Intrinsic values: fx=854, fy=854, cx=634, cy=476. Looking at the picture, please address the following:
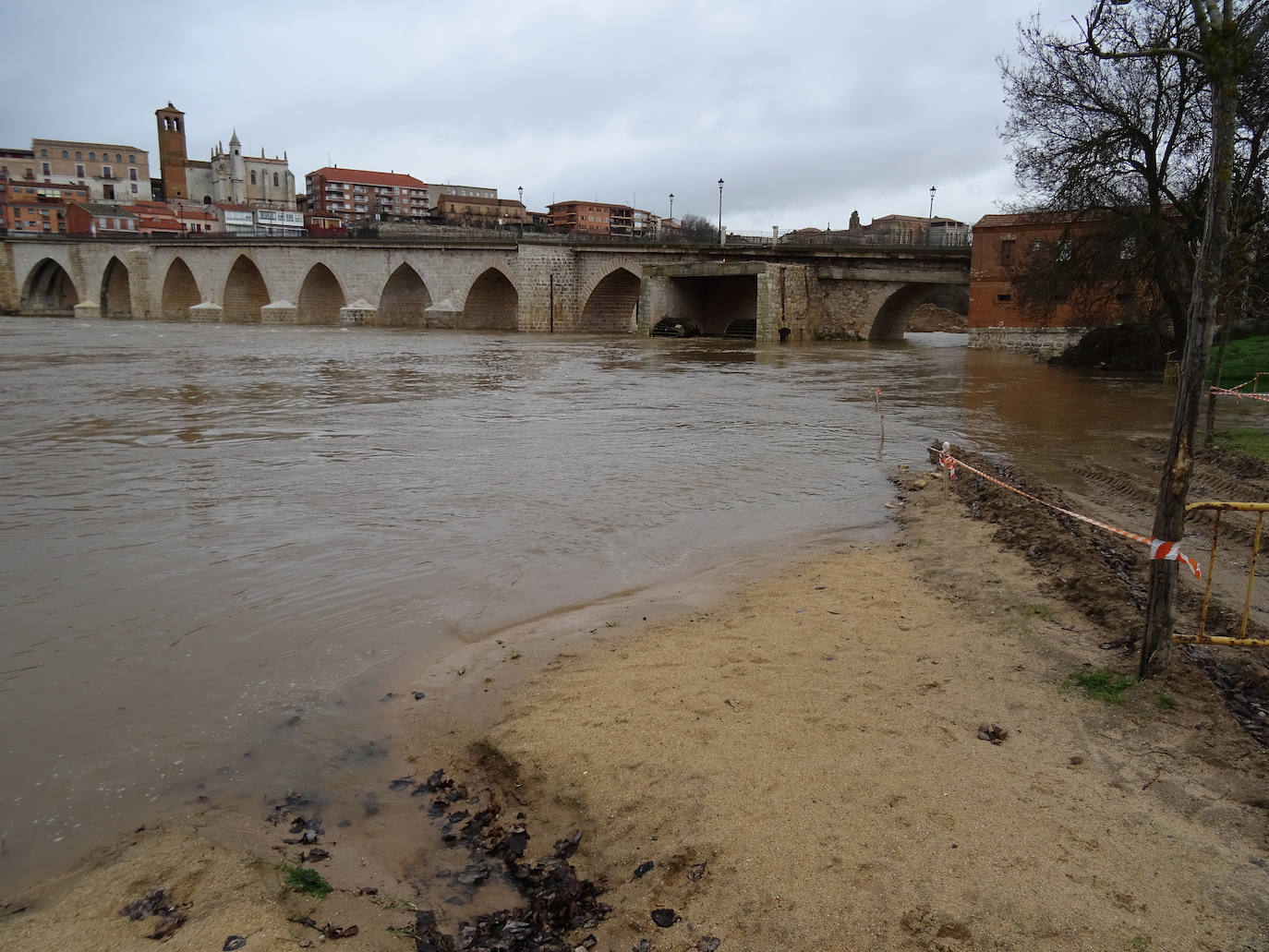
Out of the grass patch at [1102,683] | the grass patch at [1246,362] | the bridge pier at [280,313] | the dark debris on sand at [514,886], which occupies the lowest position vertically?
the dark debris on sand at [514,886]

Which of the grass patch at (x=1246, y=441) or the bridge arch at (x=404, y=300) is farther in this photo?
the bridge arch at (x=404, y=300)

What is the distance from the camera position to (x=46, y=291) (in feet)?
225

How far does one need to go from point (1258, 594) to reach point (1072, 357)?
25200 mm

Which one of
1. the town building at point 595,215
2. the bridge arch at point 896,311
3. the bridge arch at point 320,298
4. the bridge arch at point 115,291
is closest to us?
the bridge arch at point 896,311

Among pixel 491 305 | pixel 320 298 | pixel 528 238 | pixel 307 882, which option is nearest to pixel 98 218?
pixel 320 298

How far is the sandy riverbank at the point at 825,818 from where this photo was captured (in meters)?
3.06

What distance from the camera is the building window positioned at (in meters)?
34.8

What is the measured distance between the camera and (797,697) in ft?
15.8

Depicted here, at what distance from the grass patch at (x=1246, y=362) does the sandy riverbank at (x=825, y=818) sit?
16893mm

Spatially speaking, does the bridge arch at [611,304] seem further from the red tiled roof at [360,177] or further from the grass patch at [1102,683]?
the red tiled roof at [360,177]

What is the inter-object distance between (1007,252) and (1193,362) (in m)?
34.0

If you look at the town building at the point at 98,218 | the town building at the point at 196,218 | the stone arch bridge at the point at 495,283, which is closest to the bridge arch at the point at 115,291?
the stone arch bridge at the point at 495,283

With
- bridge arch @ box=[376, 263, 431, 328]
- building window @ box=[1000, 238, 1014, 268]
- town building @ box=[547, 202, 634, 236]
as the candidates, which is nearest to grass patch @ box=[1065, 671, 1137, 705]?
building window @ box=[1000, 238, 1014, 268]

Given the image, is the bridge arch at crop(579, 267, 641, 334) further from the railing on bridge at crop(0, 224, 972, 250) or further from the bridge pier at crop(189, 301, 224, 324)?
the bridge pier at crop(189, 301, 224, 324)
